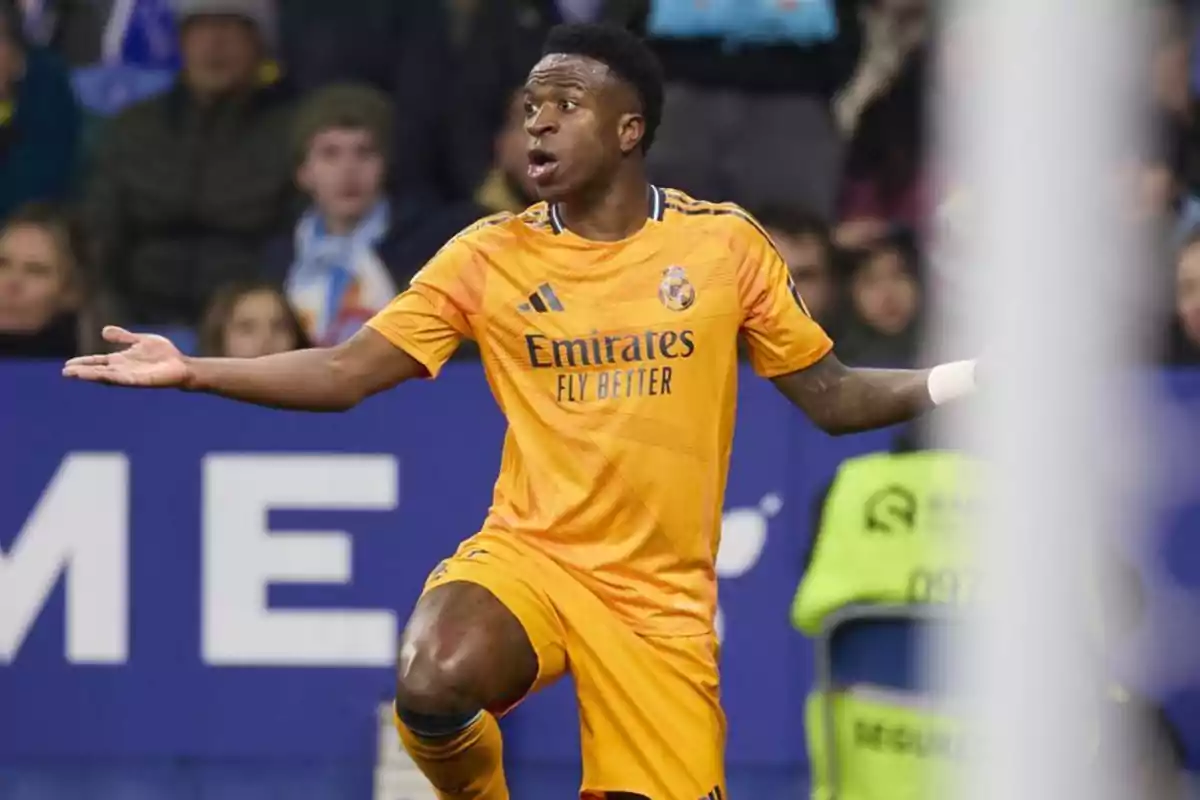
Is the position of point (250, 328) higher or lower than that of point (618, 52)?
lower

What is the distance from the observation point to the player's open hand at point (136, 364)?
390 cm

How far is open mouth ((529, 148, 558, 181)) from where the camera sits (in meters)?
4.09

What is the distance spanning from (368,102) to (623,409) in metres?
2.30

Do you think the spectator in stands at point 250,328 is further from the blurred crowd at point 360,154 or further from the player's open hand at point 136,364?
the player's open hand at point 136,364

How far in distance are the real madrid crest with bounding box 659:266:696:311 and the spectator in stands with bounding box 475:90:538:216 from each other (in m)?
2.00

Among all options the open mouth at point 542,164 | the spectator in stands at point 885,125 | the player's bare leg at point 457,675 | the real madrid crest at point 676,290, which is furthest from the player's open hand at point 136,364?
the spectator in stands at point 885,125

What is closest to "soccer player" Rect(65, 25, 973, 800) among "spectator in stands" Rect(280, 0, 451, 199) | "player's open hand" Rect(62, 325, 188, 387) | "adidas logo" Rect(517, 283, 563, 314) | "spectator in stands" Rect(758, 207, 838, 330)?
"adidas logo" Rect(517, 283, 563, 314)

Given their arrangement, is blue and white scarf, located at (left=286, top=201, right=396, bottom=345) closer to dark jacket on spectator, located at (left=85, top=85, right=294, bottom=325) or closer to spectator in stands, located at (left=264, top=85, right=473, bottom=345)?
spectator in stands, located at (left=264, top=85, right=473, bottom=345)

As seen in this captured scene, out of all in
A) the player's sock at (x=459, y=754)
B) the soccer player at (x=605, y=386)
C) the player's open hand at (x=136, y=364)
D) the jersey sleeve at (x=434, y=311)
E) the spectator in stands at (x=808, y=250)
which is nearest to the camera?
the player's open hand at (x=136, y=364)

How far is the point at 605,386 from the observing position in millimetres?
4195

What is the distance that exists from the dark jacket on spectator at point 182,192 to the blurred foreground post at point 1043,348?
4.63 metres

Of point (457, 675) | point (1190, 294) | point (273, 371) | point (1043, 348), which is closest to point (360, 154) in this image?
point (273, 371)

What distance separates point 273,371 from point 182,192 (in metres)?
2.21

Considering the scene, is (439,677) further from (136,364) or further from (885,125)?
(885,125)
